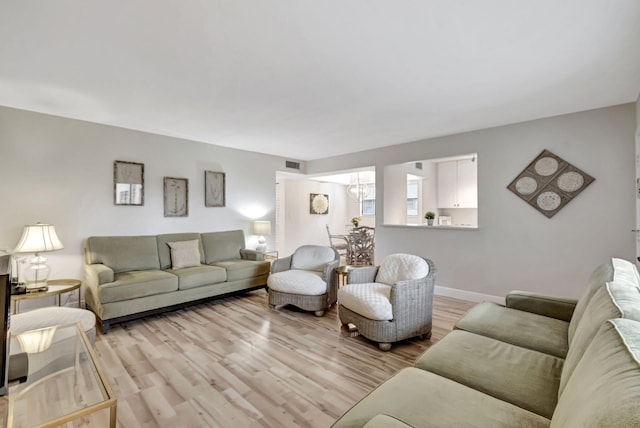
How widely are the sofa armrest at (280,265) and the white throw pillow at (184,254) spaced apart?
3.74 feet

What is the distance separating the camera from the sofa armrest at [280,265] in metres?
4.01

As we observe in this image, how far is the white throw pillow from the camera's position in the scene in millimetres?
4094

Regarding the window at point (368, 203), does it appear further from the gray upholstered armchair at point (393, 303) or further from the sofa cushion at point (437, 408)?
the sofa cushion at point (437, 408)

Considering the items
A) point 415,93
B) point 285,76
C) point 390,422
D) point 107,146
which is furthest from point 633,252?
point 107,146

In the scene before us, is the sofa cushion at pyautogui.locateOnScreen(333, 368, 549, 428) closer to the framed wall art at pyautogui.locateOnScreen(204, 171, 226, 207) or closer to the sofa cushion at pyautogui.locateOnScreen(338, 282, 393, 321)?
the sofa cushion at pyautogui.locateOnScreen(338, 282, 393, 321)

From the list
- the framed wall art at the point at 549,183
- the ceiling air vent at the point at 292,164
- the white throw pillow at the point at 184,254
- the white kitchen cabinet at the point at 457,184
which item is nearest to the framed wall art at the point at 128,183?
the white throw pillow at the point at 184,254

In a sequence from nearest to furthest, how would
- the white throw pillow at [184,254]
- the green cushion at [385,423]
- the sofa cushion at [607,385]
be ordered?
the sofa cushion at [607,385] → the green cushion at [385,423] → the white throw pillow at [184,254]

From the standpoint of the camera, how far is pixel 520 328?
1.93m

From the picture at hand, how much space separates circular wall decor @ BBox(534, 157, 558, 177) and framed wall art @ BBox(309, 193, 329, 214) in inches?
223

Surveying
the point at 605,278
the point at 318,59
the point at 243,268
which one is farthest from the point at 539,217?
the point at 243,268

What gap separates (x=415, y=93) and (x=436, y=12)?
119 centimetres

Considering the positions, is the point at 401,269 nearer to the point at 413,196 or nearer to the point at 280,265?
the point at 280,265

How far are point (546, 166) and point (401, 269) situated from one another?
7.47 ft

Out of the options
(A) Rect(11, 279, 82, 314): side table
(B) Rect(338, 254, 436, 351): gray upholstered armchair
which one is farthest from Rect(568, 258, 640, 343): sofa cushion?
(A) Rect(11, 279, 82, 314): side table
